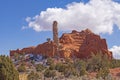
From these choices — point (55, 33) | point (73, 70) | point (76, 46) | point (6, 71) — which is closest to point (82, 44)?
point (76, 46)

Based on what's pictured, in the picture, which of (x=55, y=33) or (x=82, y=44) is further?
(x=82, y=44)

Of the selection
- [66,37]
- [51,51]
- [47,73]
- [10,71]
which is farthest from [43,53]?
[10,71]

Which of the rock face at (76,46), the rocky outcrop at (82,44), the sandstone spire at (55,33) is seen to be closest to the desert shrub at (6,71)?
the rock face at (76,46)

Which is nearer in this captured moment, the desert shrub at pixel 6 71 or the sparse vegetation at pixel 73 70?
the desert shrub at pixel 6 71

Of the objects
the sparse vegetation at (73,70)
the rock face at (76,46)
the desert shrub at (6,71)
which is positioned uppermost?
the rock face at (76,46)

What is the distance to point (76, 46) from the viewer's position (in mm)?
112250

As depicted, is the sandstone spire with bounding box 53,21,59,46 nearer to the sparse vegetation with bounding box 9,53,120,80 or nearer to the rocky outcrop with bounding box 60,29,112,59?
the rocky outcrop with bounding box 60,29,112,59

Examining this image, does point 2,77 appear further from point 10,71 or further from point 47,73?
point 47,73

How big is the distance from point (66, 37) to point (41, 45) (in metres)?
8.24

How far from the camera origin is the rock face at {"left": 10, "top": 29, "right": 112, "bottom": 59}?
346 ft

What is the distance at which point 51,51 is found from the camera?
104688 mm

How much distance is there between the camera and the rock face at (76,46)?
105 m

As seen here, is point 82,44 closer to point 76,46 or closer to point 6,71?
point 76,46

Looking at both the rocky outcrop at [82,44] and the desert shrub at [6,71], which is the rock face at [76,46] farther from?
the desert shrub at [6,71]
